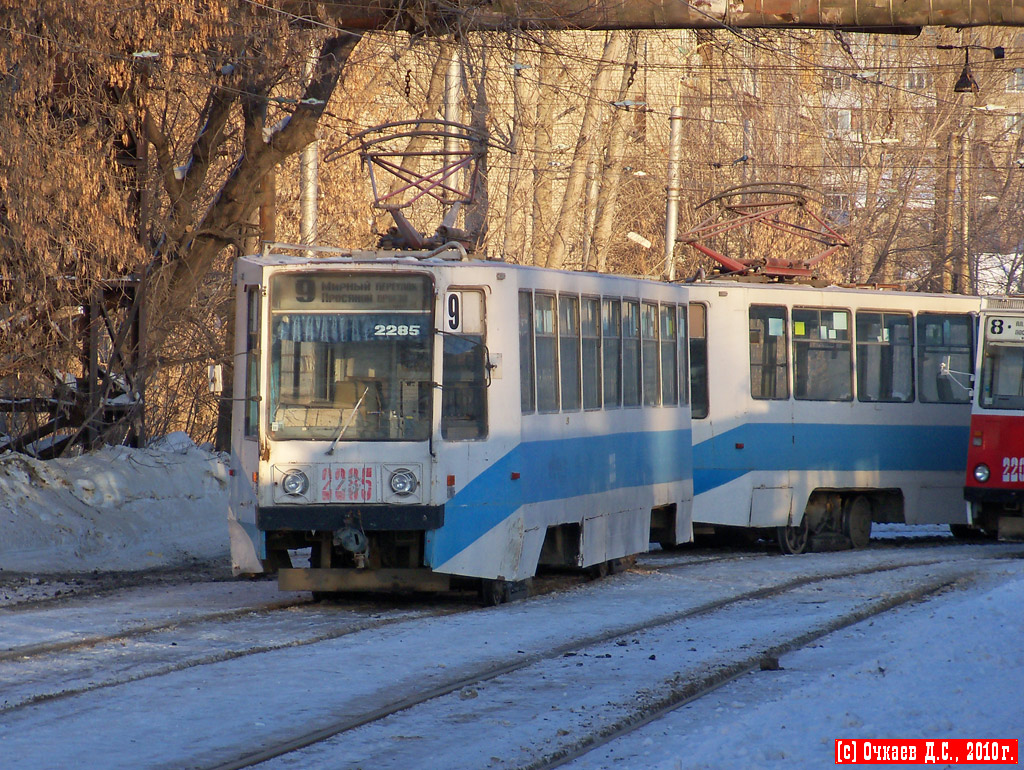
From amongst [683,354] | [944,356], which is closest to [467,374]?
[683,354]

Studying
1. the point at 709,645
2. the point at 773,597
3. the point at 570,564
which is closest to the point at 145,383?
the point at 570,564

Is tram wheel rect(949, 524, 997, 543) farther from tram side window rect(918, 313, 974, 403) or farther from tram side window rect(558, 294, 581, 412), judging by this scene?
tram side window rect(558, 294, 581, 412)

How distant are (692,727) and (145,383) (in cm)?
1378

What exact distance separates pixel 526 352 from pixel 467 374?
0.66 m

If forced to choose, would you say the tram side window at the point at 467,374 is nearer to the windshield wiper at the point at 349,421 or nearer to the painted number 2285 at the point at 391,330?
the painted number 2285 at the point at 391,330

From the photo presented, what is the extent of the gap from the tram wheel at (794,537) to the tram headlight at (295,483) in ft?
25.3

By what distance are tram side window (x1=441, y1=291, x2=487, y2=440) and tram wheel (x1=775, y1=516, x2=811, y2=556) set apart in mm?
6882

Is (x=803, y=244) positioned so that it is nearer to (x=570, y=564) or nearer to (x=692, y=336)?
(x=692, y=336)

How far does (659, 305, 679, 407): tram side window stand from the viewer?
15123 mm

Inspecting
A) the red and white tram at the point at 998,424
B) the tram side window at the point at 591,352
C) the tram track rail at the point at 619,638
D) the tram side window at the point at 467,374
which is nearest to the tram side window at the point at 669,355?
the tram side window at the point at 591,352

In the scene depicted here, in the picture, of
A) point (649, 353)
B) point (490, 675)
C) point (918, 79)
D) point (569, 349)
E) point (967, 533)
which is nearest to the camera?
point (490, 675)

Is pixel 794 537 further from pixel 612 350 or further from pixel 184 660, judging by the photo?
pixel 184 660

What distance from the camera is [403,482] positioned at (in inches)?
449

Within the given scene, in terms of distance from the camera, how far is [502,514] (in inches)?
465
